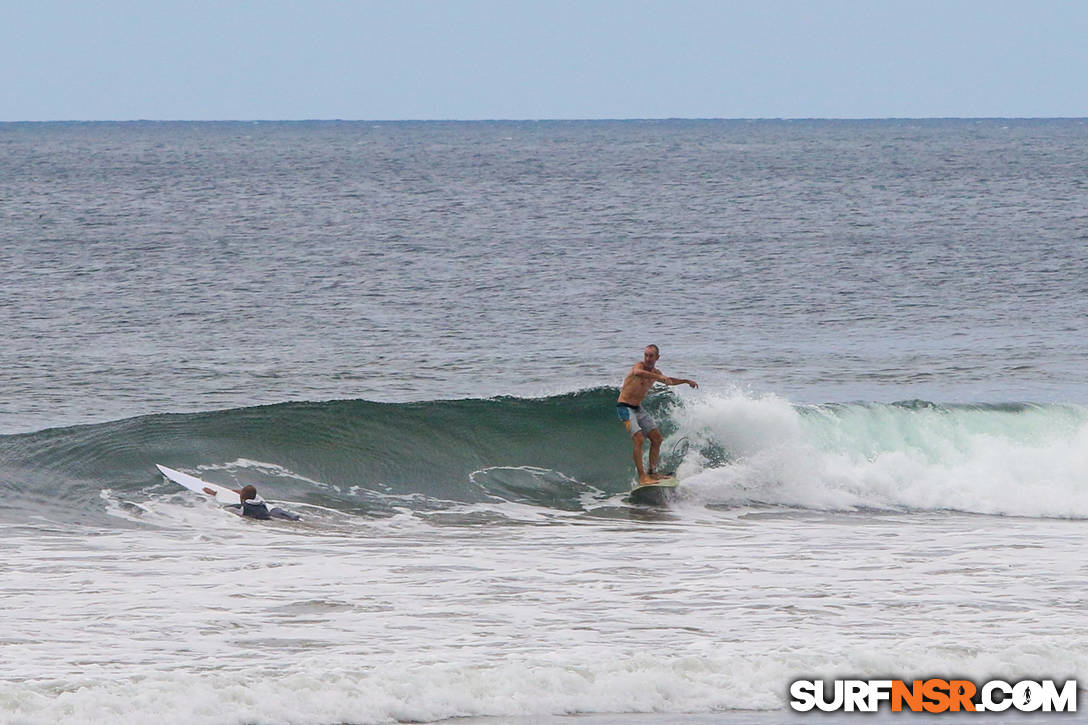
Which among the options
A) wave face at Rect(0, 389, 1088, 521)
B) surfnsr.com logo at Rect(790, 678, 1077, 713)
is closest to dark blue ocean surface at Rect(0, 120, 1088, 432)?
wave face at Rect(0, 389, 1088, 521)

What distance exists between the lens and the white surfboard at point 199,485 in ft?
54.0

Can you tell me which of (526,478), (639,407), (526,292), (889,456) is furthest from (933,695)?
(526,292)

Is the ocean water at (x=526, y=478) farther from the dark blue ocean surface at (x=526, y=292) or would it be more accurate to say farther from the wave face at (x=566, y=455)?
the dark blue ocean surface at (x=526, y=292)

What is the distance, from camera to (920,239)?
164 ft

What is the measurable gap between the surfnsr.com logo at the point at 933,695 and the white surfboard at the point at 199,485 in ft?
27.3

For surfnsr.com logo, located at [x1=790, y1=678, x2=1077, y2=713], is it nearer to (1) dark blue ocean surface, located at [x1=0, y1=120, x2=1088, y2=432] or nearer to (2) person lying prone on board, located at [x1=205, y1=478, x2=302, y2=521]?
(2) person lying prone on board, located at [x1=205, y1=478, x2=302, y2=521]

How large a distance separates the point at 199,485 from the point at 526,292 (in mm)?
19426

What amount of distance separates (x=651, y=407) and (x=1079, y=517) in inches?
233

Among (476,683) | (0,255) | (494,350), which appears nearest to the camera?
(476,683)

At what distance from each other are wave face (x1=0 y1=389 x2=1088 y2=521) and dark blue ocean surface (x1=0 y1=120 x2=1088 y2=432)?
2.04 meters

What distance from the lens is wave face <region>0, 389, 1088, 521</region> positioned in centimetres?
1769

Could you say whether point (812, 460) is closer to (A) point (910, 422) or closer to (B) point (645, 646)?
(A) point (910, 422)

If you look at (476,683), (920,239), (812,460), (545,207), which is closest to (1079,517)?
(812,460)

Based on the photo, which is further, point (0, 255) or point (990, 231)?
point (990, 231)
